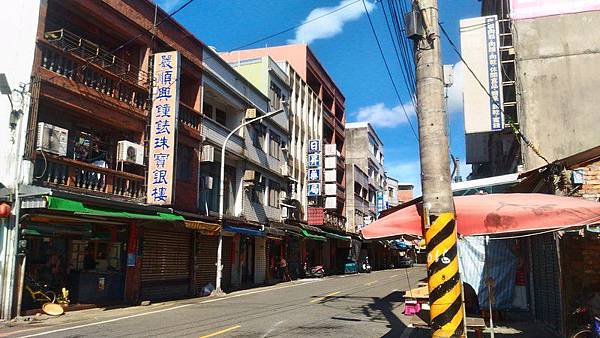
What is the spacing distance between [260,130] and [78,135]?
1549 cm

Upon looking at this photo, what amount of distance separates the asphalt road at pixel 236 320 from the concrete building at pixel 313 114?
71.8 feet

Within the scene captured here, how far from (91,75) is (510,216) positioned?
15.0m


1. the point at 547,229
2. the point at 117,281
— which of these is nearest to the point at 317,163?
the point at 117,281

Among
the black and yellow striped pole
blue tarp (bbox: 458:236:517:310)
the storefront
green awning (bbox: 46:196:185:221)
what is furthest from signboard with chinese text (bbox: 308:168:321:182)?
the black and yellow striped pole

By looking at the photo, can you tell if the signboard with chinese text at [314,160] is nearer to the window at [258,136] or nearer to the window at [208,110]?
the window at [258,136]

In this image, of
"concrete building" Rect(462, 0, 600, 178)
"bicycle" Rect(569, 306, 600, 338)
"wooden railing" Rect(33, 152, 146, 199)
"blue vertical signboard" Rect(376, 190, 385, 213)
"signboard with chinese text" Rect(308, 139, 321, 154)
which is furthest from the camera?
"blue vertical signboard" Rect(376, 190, 385, 213)

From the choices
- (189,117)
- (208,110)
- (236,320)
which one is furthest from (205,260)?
(236,320)

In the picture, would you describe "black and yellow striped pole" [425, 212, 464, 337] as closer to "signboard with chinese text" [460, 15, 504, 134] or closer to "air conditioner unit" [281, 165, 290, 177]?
"signboard with chinese text" [460, 15, 504, 134]

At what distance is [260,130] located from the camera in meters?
32.2

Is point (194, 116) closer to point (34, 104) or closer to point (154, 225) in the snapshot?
point (154, 225)

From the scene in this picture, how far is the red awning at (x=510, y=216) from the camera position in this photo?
6793 millimetres

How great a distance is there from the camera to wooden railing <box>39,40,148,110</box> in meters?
15.9

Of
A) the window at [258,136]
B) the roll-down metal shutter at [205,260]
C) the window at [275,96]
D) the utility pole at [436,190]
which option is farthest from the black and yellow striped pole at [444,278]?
the window at [275,96]

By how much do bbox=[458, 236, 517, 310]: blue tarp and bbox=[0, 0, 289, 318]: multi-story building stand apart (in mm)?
10363
